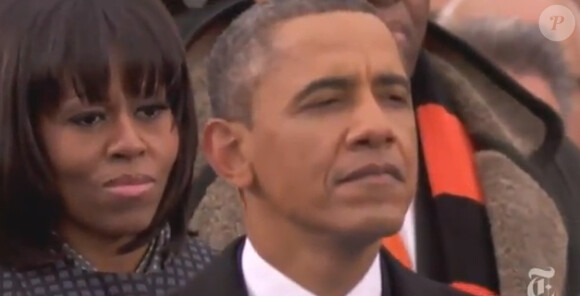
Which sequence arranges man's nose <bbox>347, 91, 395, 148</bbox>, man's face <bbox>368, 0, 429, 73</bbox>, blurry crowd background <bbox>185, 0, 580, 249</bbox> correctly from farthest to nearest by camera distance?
man's face <bbox>368, 0, 429, 73</bbox> < blurry crowd background <bbox>185, 0, 580, 249</bbox> < man's nose <bbox>347, 91, 395, 148</bbox>

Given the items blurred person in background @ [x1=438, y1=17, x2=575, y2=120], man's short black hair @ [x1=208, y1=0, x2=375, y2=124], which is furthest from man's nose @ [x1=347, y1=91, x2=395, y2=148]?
blurred person in background @ [x1=438, y1=17, x2=575, y2=120]

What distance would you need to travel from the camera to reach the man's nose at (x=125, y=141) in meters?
1.54

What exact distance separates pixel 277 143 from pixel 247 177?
66 millimetres

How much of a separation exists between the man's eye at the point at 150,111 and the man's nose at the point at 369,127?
0.36 m

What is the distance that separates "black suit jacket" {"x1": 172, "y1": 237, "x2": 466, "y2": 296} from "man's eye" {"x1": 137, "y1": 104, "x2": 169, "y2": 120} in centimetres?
25

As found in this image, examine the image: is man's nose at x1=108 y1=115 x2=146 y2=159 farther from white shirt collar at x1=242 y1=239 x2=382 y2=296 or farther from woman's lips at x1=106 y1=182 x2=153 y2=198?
white shirt collar at x1=242 y1=239 x2=382 y2=296

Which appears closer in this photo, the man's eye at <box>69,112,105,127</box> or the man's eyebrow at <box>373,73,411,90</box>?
the man's eyebrow at <box>373,73,411,90</box>

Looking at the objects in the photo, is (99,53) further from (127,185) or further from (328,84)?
(328,84)

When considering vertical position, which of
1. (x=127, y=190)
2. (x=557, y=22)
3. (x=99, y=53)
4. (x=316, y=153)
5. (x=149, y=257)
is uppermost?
(x=316, y=153)

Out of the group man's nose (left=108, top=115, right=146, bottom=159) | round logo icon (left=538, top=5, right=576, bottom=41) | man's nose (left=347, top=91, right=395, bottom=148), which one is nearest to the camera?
man's nose (left=347, top=91, right=395, bottom=148)

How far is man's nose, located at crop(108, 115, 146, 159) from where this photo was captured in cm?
154

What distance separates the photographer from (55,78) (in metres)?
1.55

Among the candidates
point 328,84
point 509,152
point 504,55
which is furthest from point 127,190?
point 504,55

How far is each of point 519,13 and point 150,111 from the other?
1419 millimetres
